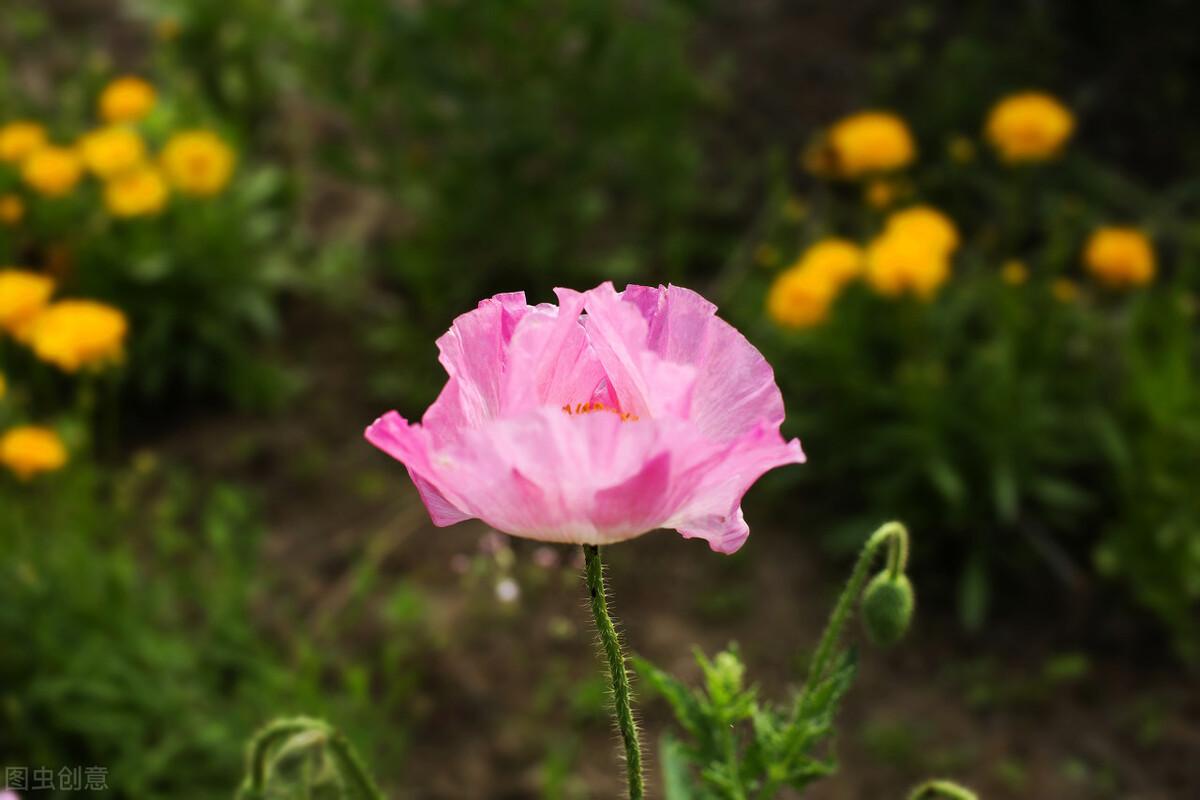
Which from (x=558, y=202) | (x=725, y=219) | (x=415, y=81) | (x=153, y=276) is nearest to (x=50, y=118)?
(x=153, y=276)

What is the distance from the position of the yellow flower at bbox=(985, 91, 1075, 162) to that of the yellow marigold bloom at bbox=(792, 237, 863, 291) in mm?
577

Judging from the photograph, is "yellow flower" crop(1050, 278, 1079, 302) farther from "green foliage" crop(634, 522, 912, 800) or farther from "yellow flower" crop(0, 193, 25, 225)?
"yellow flower" crop(0, 193, 25, 225)

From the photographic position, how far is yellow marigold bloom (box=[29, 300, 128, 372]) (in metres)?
2.77

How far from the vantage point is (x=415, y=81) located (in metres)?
3.82

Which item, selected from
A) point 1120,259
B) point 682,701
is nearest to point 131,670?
point 682,701

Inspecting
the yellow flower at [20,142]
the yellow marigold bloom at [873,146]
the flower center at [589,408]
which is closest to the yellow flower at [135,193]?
the yellow flower at [20,142]

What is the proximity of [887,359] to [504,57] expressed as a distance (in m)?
1.46

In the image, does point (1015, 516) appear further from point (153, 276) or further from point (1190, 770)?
point (153, 276)

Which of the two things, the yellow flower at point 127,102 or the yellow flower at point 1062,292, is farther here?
the yellow flower at point 127,102

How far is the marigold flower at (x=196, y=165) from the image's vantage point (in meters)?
3.68

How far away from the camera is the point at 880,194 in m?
3.50

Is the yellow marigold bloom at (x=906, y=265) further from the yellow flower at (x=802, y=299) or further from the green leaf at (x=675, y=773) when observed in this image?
the green leaf at (x=675, y=773)

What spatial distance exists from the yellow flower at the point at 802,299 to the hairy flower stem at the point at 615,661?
2201 millimetres

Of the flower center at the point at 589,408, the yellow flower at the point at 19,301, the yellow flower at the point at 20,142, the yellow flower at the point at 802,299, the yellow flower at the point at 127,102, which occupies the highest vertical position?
the yellow flower at the point at 127,102
